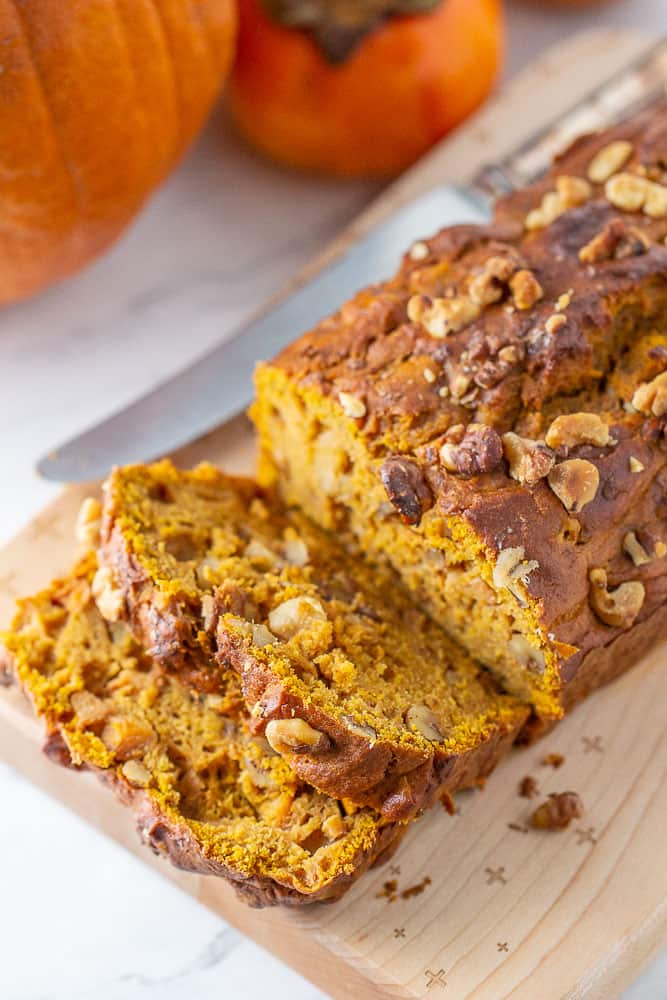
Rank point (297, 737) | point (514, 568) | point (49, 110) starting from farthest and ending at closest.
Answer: point (49, 110) < point (514, 568) < point (297, 737)

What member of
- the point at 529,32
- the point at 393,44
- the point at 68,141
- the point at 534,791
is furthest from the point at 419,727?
the point at 529,32

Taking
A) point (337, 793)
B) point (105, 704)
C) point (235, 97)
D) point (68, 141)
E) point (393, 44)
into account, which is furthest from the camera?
point (235, 97)

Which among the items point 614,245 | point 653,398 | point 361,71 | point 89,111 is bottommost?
A: point 653,398

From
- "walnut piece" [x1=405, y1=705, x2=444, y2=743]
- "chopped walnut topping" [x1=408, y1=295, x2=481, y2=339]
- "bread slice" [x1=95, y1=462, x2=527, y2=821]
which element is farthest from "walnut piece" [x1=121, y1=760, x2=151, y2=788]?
"chopped walnut topping" [x1=408, y1=295, x2=481, y2=339]

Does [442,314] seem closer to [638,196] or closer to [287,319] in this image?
[638,196]

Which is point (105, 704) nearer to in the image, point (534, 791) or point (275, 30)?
point (534, 791)

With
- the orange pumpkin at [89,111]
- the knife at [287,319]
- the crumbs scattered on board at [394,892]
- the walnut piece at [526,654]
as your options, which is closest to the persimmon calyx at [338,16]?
the orange pumpkin at [89,111]

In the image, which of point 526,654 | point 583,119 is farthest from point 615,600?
point 583,119
